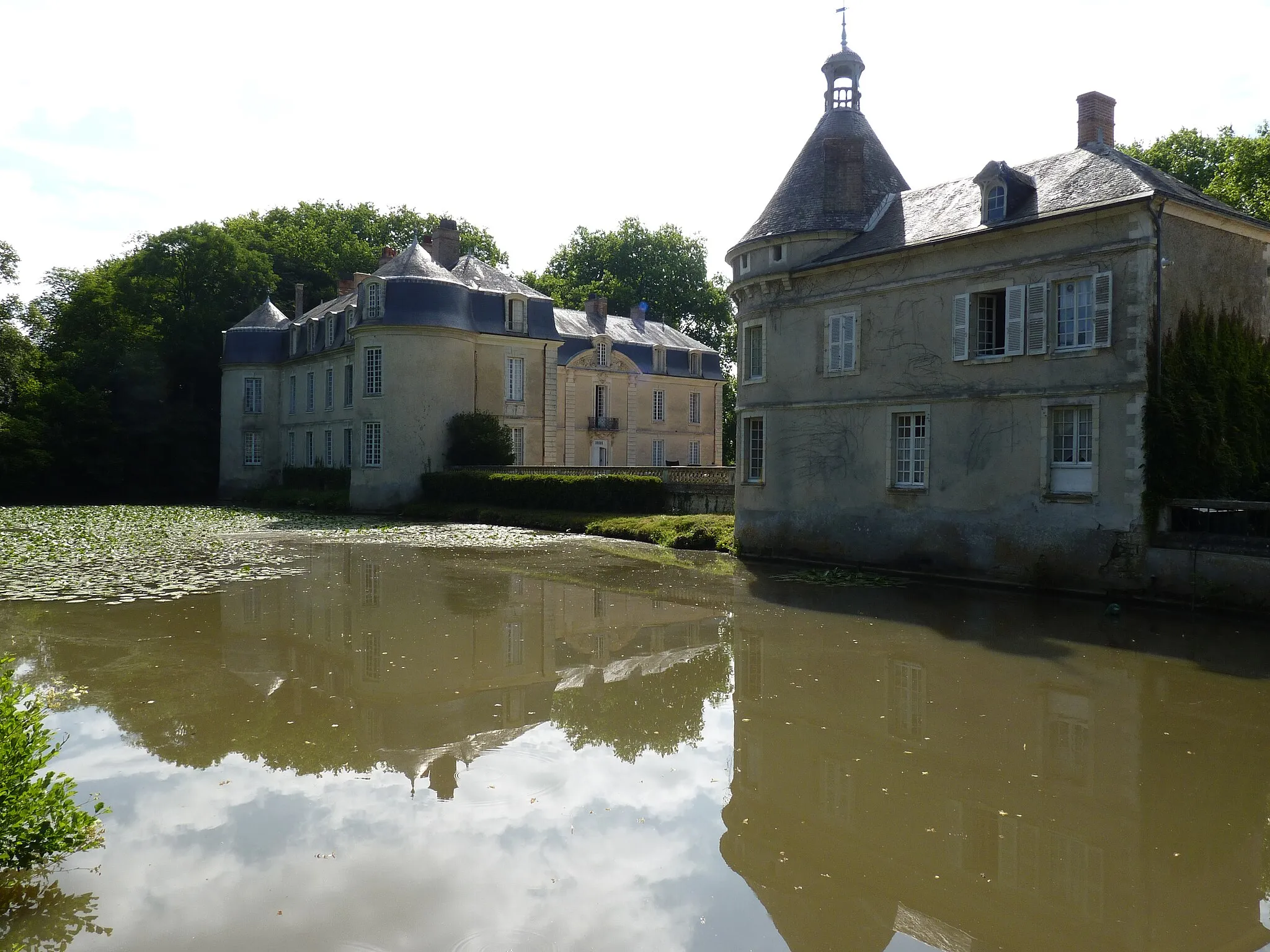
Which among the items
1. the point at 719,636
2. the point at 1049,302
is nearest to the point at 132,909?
the point at 719,636

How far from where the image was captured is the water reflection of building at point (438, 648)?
7344 millimetres

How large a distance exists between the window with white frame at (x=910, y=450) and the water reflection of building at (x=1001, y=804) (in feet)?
25.0

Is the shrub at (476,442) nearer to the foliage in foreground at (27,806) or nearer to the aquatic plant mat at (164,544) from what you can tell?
the aquatic plant mat at (164,544)

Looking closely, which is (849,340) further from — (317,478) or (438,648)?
(317,478)

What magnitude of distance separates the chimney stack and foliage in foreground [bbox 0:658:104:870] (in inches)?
1286

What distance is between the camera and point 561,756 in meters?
6.75

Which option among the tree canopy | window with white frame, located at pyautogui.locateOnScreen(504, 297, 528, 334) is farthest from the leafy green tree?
the tree canopy

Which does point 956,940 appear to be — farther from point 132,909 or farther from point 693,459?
point 693,459

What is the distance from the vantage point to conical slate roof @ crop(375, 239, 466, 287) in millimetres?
32406

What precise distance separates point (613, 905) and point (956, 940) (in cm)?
154

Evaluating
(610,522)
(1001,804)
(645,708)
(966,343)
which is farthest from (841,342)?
(1001,804)

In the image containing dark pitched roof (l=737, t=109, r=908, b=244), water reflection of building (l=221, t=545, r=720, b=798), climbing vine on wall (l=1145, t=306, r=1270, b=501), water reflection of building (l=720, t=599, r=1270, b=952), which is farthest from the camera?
dark pitched roof (l=737, t=109, r=908, b=244)

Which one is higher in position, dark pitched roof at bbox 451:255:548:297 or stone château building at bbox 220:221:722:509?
dark pitched roof at bbox 451:255:548:297

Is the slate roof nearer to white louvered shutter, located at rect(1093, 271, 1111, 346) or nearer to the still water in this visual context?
white louvered shutter, located at rect(1093, 271, 1111, 346)
